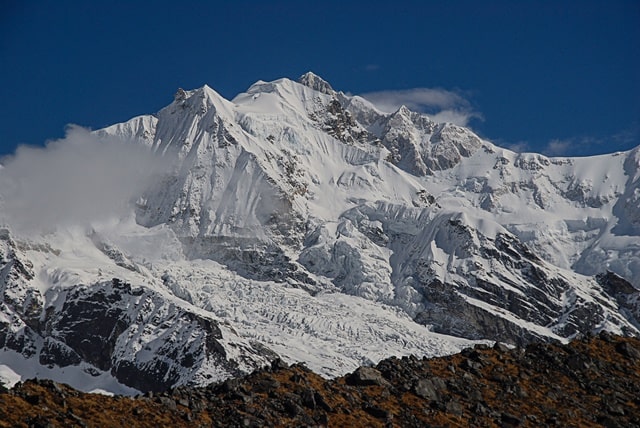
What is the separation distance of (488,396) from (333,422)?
39.4 feet

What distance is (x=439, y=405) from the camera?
216ft

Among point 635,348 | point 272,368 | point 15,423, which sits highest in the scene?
point 635,348

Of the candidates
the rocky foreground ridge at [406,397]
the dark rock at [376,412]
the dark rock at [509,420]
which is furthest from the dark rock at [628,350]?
the dark rock at [376,412]

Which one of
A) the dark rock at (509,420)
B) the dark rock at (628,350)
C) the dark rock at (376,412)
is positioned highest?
the dark rock at (628,350)

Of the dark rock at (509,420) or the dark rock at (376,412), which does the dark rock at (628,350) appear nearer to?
the dark rock at (509,420)

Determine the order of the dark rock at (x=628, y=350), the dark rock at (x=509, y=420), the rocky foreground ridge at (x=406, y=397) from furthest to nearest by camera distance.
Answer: the dark rock at (x=628, y=350) → the dark rock at (x=509, y=420) → the rocky foreground ridge at (x=406, y=397)

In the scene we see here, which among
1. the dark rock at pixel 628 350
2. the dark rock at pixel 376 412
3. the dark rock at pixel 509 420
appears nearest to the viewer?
the dark rock at pixel 376 412

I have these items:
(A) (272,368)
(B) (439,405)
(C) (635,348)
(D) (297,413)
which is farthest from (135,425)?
(C) (635,348)

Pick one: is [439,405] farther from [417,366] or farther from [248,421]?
[248,421]

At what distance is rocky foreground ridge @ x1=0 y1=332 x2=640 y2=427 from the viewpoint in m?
58.2

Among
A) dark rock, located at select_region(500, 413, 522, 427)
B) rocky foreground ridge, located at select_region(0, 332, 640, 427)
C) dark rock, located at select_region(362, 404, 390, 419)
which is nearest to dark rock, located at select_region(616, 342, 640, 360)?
rocky foreground ridge, located at select_region(0, 332, 640, 427)

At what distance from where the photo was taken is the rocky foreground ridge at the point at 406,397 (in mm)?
58156

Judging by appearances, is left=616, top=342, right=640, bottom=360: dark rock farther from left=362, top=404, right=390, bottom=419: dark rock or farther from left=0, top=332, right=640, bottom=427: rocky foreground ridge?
left=362, top=404, right=390, bottom=419: dark rock

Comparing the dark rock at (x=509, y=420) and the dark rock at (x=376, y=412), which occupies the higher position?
the dark rock at (x=509, y=420)
